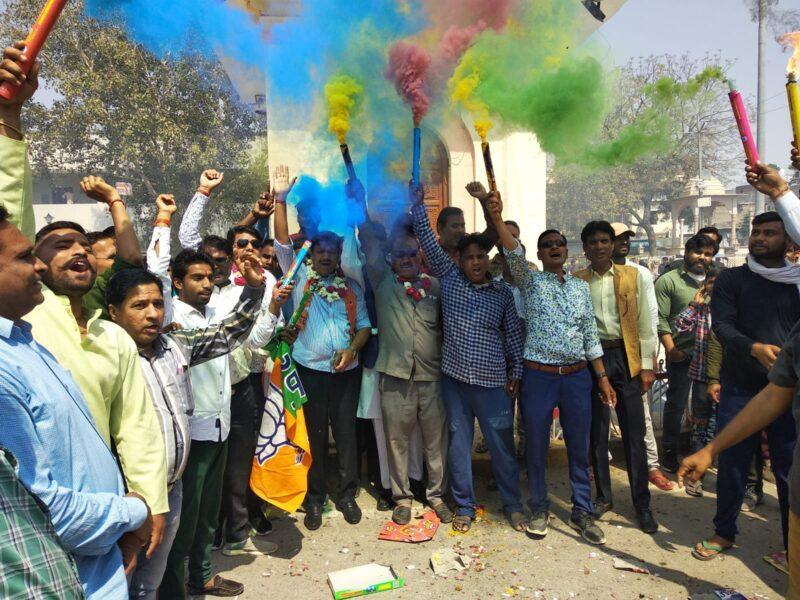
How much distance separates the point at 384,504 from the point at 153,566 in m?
2.30

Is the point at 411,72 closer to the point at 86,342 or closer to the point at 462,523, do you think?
the point at 86,342

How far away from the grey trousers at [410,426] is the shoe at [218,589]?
4.52 feet

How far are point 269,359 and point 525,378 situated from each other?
200 centimetres

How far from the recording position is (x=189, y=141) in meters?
11.9

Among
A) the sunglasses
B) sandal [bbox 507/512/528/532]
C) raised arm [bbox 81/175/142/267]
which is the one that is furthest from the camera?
the sunglasses

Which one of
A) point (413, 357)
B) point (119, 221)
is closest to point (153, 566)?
point (119, 221)

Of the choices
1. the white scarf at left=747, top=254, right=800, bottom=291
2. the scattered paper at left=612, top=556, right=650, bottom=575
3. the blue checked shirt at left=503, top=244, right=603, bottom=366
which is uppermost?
the white scarf at left=747, top=254, right=800, bottom=291

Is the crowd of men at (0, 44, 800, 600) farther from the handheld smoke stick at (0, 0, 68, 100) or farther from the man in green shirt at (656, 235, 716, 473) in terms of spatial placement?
the handheld smoke stick at (0, 0, 68, 100)

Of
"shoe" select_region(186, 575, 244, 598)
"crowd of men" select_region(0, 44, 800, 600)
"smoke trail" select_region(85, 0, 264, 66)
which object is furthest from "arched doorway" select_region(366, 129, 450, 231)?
"shoe" select_region(186, 575, 244, 598)

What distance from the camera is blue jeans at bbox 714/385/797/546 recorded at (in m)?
3.36

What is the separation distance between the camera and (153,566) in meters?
2.31

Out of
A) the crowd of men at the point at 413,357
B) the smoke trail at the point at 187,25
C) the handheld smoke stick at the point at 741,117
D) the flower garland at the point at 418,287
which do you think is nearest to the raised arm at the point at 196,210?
the crowd of men at the point at 413,357

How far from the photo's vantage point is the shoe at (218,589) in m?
3.20

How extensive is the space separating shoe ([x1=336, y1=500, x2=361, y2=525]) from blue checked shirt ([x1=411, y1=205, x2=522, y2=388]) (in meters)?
1.33
